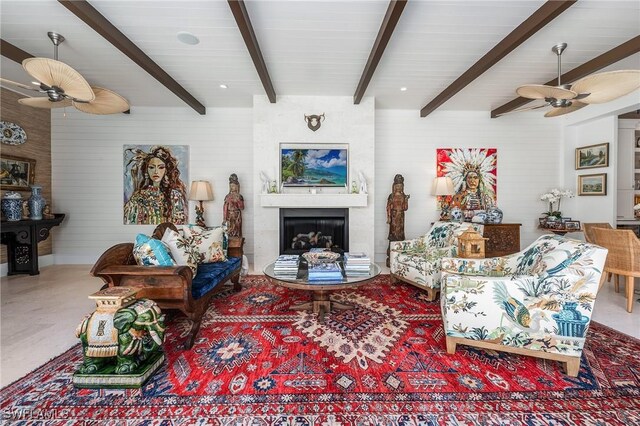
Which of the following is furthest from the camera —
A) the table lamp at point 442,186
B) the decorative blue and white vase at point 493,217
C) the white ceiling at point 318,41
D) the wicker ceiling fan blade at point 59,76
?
the table lamp at point 442,186

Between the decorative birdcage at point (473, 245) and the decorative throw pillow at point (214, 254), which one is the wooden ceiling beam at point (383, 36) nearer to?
the decorative birdcage at point (473, 245)

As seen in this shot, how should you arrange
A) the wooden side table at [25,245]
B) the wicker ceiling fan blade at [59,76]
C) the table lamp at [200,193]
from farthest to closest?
the table lamp at [200,193] → the wooden side table at [25,245] → the wicker ceiling fan blade at [59,76]

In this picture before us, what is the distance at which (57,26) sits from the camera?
2.59 metres

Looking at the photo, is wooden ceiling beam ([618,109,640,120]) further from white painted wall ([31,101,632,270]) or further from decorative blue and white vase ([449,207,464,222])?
decorative blue and white vase ([449,207,464,222])

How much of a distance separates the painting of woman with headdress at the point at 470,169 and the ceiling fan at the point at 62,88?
5.20 meters

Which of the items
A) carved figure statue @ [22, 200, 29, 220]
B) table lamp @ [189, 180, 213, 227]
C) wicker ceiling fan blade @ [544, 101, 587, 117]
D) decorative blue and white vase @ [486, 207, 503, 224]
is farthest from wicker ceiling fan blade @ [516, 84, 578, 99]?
carved figure statue @ [22, 200, 29, 220]

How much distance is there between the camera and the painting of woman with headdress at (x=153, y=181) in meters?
4.82

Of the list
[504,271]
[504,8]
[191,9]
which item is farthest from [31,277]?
[504,8]

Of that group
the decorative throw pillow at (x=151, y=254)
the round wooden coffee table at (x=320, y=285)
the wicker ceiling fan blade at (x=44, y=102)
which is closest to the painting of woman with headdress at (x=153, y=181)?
the wicker ceiling fan blade at (x=44, y=102)

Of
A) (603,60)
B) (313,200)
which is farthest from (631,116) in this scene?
(313,200)

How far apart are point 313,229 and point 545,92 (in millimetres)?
3495

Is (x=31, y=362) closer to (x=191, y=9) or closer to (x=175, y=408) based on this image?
(x=175, y=408)

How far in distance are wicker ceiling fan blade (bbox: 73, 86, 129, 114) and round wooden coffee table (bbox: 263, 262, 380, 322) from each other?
265 centimetres

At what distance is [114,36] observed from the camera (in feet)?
8.44
